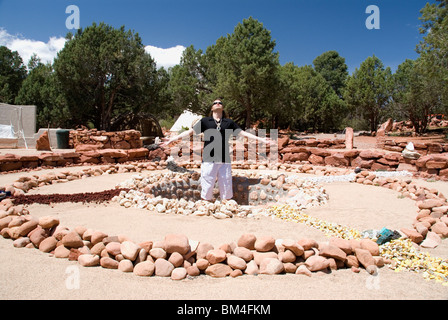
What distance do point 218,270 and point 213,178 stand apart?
2783 millimetres

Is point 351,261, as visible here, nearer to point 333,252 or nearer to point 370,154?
point 333,252

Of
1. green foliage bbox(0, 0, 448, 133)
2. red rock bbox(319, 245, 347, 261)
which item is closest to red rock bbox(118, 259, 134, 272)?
red rock bbox(319, 245, 347, 261)

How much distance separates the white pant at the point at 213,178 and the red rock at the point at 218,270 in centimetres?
270

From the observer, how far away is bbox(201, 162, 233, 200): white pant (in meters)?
5.09

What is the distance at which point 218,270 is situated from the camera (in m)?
2.43

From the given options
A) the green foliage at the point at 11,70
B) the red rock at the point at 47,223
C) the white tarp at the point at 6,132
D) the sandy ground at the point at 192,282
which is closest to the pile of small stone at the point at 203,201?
the sandy ground at the point at 192,282

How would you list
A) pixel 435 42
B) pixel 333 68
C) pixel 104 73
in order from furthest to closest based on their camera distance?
pixel 333 68, pixel 104 73, pixel 435 42

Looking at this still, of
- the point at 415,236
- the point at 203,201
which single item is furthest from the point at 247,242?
the point at 203,201

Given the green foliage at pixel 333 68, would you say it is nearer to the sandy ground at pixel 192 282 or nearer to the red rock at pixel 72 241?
the sandy ground at pixel 192 282

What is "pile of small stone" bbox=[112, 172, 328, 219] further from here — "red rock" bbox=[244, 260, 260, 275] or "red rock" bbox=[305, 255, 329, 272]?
"red rock" bbox=[305, 255, 329, 272]

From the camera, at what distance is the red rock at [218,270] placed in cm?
242
